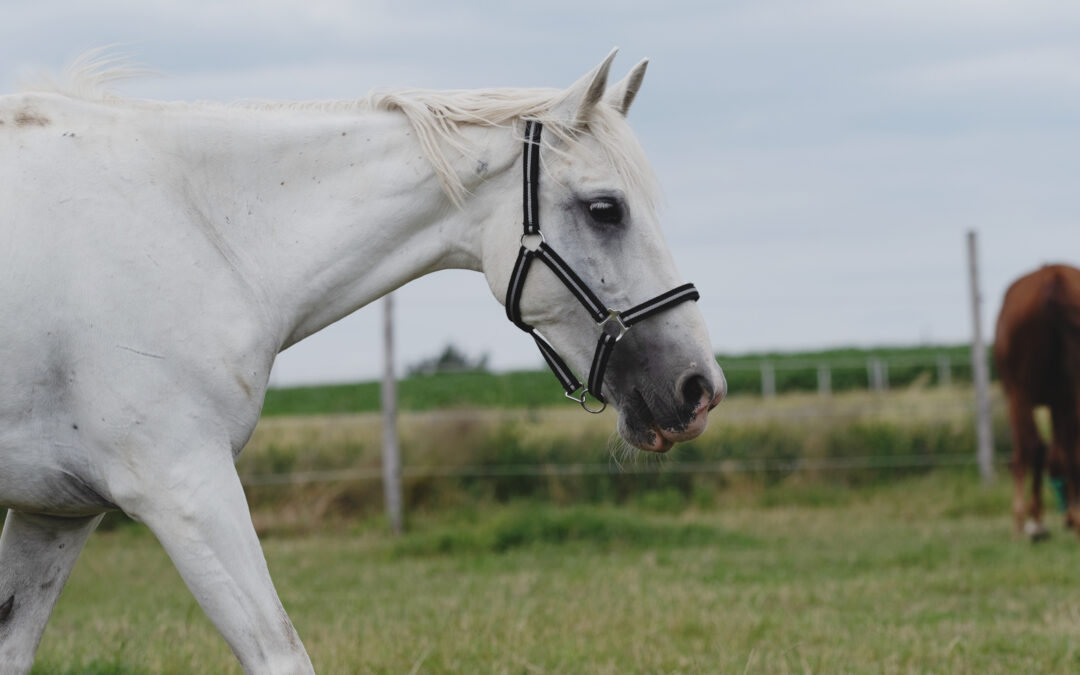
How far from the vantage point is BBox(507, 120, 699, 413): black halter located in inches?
111

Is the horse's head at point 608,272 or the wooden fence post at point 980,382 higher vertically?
the horse's head at point 608,272

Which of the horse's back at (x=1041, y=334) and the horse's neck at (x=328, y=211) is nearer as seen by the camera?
the horse's neck at (x=328, y=211)

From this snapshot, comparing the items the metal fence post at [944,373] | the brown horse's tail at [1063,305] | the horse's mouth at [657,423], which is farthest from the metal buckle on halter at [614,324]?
the metal fence post at [944,373]

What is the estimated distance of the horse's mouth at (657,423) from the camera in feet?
9.16

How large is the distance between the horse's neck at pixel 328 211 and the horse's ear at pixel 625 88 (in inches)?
19.2

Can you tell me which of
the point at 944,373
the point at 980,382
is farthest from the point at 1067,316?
the point at 944,373

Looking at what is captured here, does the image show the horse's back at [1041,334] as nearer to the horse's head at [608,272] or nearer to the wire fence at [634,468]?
the wire fence at [634,468]

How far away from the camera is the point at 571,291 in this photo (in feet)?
9.43

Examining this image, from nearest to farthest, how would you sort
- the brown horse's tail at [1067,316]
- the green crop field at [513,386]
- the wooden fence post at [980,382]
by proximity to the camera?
the brown horse's tail at [1067,316] → the wooden fence post at [980,382] → the green crop field at [513,386]

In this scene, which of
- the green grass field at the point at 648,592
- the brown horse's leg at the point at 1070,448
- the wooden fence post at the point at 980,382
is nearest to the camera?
the green grass field at the point at 648,592

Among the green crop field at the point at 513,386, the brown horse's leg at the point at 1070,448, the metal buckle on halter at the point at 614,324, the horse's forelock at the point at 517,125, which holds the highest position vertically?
the horse's forelock at the point at 517,125

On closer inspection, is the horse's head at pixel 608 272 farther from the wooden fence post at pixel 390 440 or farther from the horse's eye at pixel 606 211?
the wooden fence post at pixel 390 440

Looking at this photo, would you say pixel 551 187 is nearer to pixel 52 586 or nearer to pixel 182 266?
pixel 182 266

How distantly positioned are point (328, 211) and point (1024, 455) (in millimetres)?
7623
